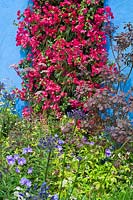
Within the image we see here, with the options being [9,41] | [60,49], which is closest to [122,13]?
[60,49]

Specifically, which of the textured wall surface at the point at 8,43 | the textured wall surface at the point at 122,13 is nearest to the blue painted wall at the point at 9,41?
the textured wall surface at the point at 8,43

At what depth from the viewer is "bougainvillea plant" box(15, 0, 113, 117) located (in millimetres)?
6094

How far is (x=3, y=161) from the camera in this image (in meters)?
4.42

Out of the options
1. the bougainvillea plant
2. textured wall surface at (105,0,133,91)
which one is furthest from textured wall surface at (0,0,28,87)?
textured wall surface at (105,0,133,91)

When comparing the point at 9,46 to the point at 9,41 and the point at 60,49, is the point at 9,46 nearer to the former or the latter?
the point at 9,41

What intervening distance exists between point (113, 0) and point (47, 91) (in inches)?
59.0

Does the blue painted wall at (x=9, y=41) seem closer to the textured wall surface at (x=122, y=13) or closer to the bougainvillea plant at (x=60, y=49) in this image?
the bougainvillea plant at (x=60, y=49)

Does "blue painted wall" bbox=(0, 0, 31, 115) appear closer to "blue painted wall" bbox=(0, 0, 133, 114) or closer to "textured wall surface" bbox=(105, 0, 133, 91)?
"blue painted wall" bbox=(0, 0, 133, 114)

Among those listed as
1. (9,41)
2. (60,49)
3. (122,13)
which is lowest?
(60,49)

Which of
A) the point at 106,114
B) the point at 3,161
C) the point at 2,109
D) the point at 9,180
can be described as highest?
the point at 2,109

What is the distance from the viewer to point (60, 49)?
616 cm

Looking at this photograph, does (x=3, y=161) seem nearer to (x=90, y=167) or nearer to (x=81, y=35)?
(x=90, y=167)

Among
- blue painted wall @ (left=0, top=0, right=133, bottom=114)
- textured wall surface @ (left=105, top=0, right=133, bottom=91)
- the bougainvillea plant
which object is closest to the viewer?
textured wall surface @ (left=105, top=0, right=133, bottom=91)

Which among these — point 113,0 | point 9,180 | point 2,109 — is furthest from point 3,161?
point 113,0
